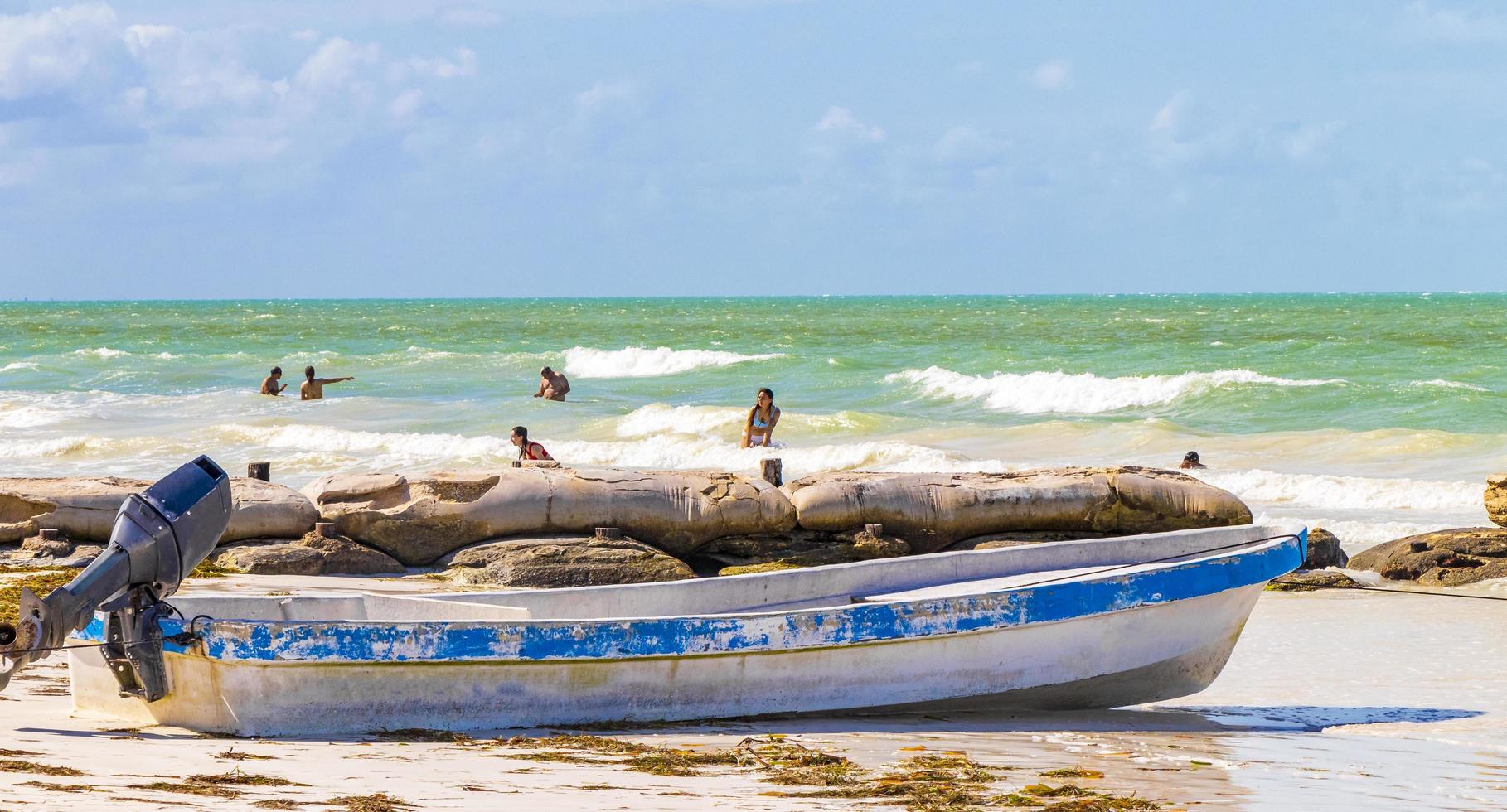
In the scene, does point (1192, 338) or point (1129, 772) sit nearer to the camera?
point (1129, 772)

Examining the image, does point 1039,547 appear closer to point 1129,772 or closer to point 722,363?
point 1129,772

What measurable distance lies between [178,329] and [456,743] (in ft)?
214

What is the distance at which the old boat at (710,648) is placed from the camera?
5832 millimetres

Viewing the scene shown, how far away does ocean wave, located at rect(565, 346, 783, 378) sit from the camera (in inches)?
1586

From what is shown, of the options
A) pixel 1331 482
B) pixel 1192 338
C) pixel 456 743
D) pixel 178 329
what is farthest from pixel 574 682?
pixel 178 329

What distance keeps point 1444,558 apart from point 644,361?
32217 millimetres

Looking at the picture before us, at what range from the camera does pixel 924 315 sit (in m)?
77.5

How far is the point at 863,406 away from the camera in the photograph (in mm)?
29016

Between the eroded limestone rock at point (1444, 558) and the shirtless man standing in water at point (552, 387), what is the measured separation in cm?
1647

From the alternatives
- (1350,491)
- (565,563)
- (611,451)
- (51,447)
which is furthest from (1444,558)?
(51,447)

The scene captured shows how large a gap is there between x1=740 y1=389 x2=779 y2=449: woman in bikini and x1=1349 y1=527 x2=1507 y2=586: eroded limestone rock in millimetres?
6106

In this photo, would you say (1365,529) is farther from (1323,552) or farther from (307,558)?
(307,558)

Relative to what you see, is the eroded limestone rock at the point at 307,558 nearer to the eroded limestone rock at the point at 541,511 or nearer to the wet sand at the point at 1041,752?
the eroded limestone rock at the point at 541,511

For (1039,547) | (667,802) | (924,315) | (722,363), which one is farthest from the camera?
(924,315)
